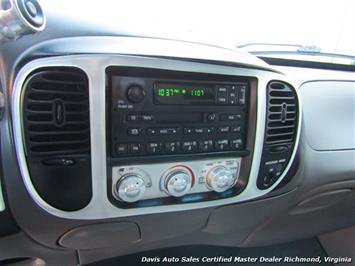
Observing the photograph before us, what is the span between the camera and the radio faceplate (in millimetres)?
675

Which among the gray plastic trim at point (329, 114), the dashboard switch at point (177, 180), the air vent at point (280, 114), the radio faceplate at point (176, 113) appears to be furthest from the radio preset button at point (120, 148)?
the gray plastic trim at point (329, 114)

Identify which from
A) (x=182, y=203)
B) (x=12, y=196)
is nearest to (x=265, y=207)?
(x=182, y=203)

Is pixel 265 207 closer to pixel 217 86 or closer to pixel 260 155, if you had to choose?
pixel 260 155

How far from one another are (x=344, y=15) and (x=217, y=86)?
108 centimetres

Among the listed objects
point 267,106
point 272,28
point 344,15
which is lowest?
point 267,106

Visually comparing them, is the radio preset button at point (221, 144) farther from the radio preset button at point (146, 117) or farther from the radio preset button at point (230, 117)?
the radio preset button at point (146, 117)

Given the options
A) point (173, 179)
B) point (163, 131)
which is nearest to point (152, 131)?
point (163, 131)

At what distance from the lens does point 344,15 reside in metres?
1.49

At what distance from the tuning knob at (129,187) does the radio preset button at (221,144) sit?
20 centimetres

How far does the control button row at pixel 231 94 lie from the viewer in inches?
30.3

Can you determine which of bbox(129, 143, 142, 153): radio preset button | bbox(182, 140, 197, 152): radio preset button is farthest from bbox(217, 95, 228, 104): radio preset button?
bbox(129, 143, 142, 153): radio preset button

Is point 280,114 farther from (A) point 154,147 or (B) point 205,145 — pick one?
(A) point 154,147

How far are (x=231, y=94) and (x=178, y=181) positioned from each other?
0.80ft

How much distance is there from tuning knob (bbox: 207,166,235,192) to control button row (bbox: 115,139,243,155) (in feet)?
0.18
